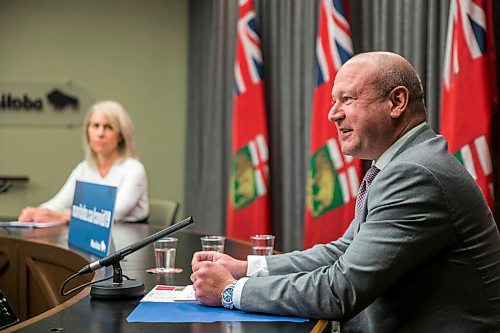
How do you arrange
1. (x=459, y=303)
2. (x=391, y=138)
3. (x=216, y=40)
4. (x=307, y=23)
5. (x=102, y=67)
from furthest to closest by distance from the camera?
(x=102, y=67), (x=216, y=40), (x=307, y=23), (x=391, y=138), (x=459, y=303)

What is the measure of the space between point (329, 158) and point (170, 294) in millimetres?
2474

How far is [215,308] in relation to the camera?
1.96 metres

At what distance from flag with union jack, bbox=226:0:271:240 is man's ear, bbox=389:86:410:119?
302 cm

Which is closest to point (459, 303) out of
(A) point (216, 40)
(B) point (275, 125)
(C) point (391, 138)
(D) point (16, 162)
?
(C) point (391, 138)

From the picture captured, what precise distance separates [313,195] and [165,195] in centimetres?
212

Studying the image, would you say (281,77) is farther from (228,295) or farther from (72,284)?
(228,295)

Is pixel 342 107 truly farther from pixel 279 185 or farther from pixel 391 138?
pixel 279 185

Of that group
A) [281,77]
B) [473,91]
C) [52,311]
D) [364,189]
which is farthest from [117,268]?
[281,77]

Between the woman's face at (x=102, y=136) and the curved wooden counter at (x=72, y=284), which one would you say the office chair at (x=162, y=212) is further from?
the curved wooden counter at (x=72, y=284)

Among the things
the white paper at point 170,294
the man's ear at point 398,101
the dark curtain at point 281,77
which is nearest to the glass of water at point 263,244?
the white paper at point 170,294

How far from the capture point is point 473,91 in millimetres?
3682

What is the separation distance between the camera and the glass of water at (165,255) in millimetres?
2490

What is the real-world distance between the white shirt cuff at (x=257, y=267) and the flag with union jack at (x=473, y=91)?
1.70m

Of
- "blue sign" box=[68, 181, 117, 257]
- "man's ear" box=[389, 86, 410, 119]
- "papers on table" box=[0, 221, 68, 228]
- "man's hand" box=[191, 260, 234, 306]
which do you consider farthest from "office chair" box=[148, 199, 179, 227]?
"man's ear" box=[389, 86, 410, 119]
